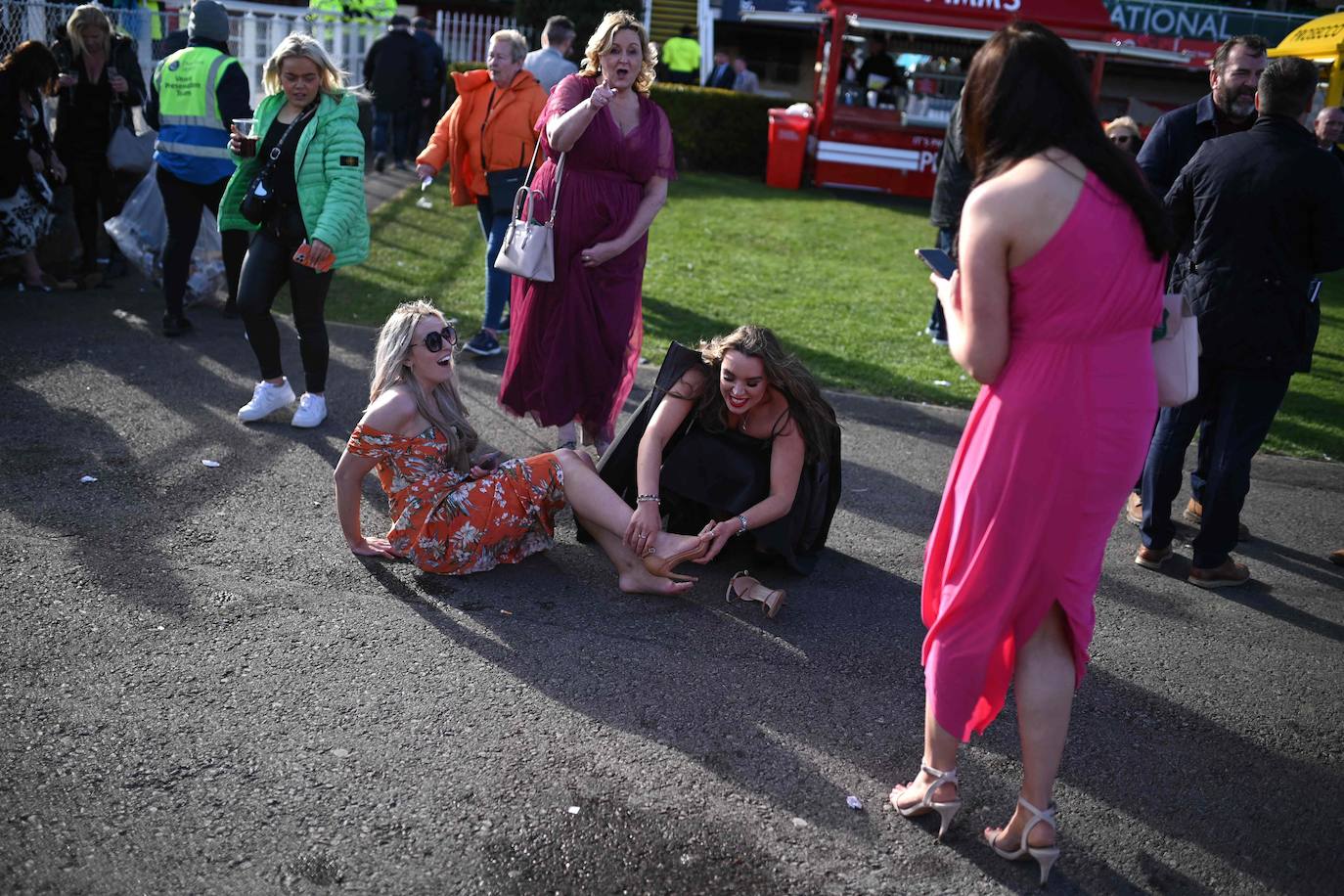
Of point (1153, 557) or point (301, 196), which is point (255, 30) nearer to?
point (301, 196)

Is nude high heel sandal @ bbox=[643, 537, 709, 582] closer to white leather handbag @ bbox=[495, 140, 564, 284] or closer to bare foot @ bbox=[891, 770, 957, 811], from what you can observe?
bare foot @ bbox=[891, 770, 957, 811]

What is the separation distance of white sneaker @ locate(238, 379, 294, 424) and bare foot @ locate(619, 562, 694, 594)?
2374mm

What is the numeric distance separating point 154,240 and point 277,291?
272 cm

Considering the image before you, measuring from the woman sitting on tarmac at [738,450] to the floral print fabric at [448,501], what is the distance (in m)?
0.36

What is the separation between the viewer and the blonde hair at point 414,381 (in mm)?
4094

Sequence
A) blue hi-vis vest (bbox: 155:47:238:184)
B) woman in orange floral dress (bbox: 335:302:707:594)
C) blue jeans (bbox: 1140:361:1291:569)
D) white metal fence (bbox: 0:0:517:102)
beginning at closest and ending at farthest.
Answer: woman in orange floral dress (bbox: 335:302:707:594)
blue jeans (bbox: 1140:361:1291:569)
blue hi-vis vest (bbox: 155:47:238:184)
white metal fence (bbox: 0:0:517:102)

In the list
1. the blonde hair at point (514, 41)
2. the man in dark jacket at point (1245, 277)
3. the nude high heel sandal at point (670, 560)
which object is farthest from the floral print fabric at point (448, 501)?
the blonde hair at point (514, 41)

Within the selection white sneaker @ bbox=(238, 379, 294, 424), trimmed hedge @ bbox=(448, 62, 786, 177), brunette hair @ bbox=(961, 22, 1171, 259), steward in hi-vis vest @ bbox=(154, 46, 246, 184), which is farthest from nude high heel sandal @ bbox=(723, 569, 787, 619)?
trimmed hedge @ bbox=(448, 62, 786, 177)

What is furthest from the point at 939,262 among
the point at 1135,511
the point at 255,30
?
the point at 255,30

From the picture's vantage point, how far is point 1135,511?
17.5ft

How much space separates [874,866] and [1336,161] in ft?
10.4

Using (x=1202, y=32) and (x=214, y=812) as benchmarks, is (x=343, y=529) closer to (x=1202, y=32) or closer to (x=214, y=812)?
(x=214, y=812)

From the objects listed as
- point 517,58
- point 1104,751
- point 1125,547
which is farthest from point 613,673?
point 517,58

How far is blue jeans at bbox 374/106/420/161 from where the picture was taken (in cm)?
1375
